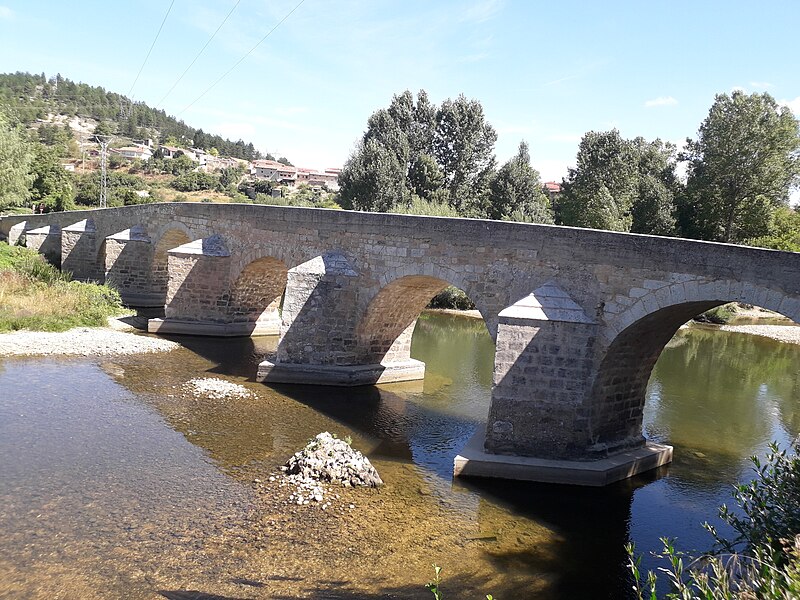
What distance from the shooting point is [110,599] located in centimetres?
575

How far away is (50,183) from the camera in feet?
153

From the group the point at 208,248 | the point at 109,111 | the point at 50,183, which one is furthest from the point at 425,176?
the point at 109,111

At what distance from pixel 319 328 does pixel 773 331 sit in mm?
24696

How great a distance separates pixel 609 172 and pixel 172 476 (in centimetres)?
3039

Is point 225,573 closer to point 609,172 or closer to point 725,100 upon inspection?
point 725,100

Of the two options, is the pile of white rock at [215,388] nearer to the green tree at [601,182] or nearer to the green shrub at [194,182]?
the green tree at [601,182]

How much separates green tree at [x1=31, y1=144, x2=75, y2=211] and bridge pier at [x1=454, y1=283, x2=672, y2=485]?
144ft

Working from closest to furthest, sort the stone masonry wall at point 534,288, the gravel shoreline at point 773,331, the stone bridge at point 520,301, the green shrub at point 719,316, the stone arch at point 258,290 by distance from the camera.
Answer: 1. the stone masonry wall at point 534,288
2. the stone bridge at point 520,301
3. the stone arch at point 258,290
4. the gravel shoreline at point 773,331
5. the green shrub at point 719,316

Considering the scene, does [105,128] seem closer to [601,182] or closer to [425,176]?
[425,176]

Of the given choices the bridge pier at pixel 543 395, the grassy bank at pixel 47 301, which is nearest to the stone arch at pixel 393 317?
the bridge pier at pixel 543 395

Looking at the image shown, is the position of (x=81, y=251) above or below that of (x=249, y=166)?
below

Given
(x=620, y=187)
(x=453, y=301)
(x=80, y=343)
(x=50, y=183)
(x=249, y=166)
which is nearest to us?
(x=80, y=343)

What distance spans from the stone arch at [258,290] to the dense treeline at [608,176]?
11.4 m

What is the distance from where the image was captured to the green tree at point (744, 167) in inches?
1047
